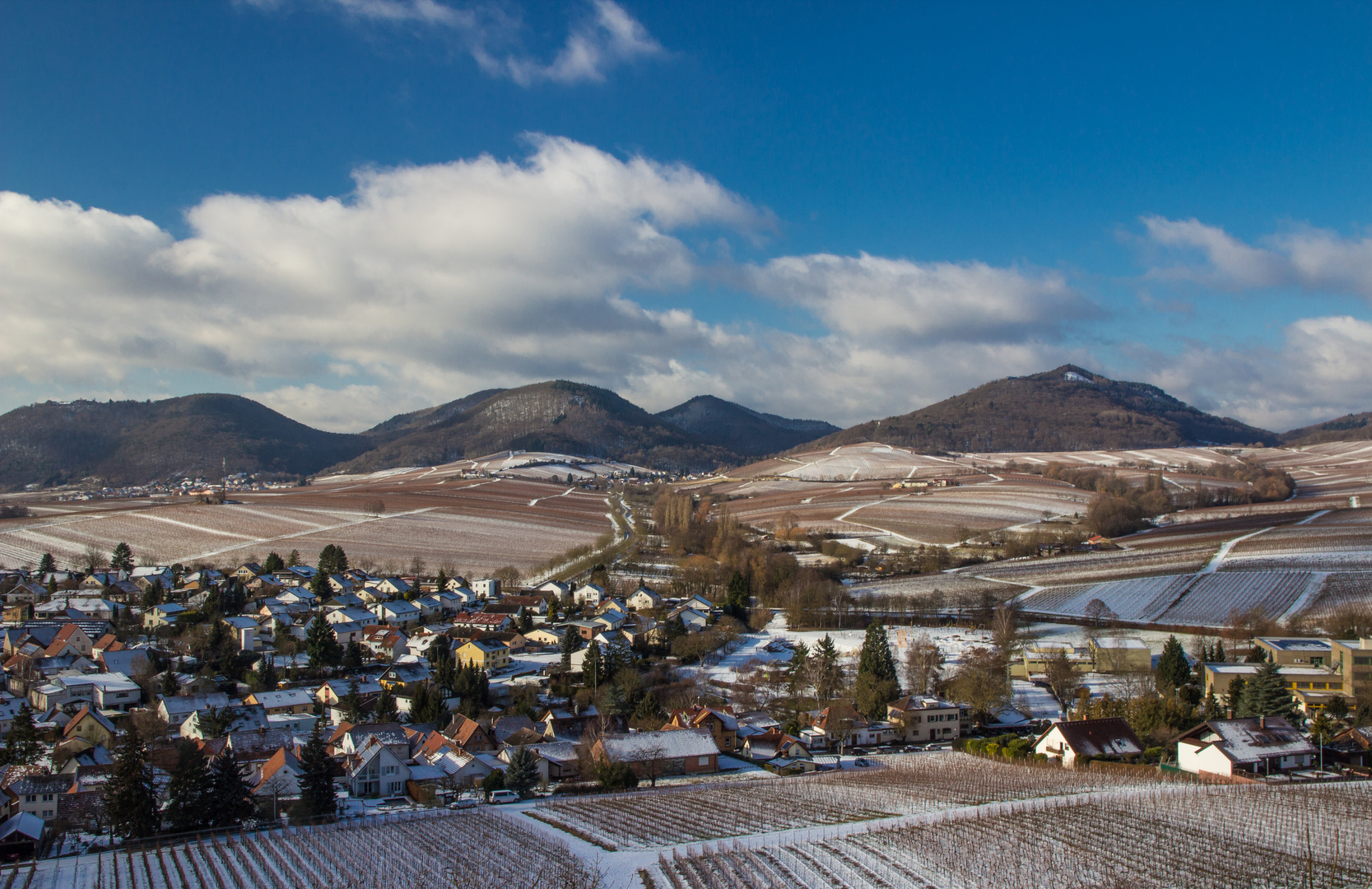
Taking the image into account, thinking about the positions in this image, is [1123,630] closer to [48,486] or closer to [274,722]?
[274,722]

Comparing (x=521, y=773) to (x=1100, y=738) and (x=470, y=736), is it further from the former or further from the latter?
(x=1100, y=738)

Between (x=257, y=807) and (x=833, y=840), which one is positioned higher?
(x=833, y=840)

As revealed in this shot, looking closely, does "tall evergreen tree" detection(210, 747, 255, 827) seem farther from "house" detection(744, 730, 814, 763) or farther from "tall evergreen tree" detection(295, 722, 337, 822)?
"house" detection(744, 730, 814, 763)

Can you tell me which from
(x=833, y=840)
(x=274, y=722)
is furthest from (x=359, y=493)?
(x=833, y=840)

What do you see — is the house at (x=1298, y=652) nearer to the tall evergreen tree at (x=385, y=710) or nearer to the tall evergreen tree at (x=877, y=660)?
the tall evergreen tree at (x=877, y=660)

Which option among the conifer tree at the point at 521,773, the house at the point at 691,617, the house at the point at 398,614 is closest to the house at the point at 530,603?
the house at the point at 398,614
